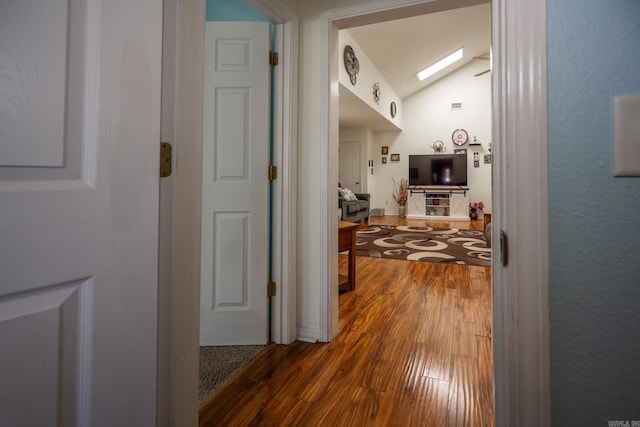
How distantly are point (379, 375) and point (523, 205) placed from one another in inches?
52.3

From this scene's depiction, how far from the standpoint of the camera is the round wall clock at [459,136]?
8.58 m

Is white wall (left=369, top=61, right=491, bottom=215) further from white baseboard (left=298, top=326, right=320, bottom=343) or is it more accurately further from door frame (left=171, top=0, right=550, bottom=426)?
door frame (left=171, top=0, right=550, bottom=426)

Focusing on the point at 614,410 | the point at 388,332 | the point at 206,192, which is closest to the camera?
the point at 614,410

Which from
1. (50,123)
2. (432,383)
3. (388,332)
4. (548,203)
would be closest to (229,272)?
(388,332)

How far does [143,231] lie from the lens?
717 mm

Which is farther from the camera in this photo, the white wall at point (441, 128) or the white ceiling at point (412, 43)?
the white wall at point (441, 128)

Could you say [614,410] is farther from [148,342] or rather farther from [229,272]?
[229,272]

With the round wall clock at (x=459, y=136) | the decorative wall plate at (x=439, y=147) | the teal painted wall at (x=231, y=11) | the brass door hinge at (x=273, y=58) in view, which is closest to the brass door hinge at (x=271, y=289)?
the brass door hinge at (x=273, y=58)

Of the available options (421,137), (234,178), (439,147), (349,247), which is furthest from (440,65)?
(234,178)

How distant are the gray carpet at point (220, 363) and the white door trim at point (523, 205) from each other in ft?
4.32

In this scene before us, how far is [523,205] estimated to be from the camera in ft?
1.82

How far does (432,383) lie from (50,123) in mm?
1699

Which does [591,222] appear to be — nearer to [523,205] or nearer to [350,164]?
[523,205]

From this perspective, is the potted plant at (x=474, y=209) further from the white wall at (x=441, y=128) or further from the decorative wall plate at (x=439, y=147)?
the decorative wall plate at (x=439, y=147)
